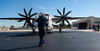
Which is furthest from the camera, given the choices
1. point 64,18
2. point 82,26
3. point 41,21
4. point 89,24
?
point 82,26

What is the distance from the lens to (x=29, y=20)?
18875 mm

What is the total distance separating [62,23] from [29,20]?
869cm

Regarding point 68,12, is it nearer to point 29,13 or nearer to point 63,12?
point 63,12

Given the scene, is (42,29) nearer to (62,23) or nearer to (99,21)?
(62,23)

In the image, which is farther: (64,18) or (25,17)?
(64,18)

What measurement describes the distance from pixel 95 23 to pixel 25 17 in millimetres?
56512

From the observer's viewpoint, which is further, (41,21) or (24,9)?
(24,9)

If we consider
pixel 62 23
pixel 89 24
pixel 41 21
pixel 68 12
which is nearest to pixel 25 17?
pixel 62 23

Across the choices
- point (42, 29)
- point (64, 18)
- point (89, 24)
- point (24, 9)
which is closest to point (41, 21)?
point (42, 29)


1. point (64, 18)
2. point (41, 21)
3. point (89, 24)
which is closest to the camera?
point (41, 21)

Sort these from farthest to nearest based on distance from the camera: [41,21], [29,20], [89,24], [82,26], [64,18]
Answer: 1. [82,26]
2. [89,24]
3. [64,18]
4. [29,20]
5. [41,21]

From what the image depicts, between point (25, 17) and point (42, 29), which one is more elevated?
point (25, 17)

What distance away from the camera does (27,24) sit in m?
19.4

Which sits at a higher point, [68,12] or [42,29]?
[68,12]
